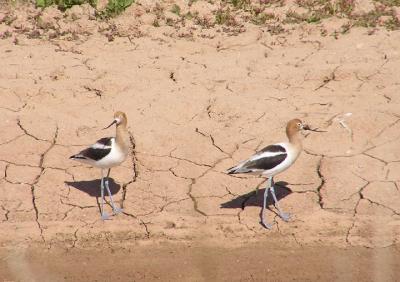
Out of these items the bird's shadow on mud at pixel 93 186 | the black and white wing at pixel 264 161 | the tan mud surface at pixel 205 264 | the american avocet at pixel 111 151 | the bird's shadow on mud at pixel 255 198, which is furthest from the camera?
the bird's shadow on mud at pixel 93 186

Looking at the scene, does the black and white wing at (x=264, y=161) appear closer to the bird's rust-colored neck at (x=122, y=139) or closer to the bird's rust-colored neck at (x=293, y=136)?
the bird's rust-colored neck at (x=293, y=136)

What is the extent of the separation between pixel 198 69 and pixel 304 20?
263 cm

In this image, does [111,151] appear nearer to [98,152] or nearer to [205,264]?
[98,152]

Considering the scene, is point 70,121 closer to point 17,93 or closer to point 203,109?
point 17,93

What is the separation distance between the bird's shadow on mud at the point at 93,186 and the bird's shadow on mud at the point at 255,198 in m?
1.31

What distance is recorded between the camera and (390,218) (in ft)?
22.0

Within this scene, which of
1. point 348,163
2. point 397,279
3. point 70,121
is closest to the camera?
point 397,279

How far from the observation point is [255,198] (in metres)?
7.25

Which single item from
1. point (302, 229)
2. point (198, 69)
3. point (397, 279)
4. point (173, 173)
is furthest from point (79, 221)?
point (198, 69)

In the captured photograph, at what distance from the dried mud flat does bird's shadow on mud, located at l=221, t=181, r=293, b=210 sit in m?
0.02

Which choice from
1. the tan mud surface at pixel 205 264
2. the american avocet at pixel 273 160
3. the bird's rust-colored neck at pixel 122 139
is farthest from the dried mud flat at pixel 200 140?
the bird's rust-colored neck at pixel 122 139

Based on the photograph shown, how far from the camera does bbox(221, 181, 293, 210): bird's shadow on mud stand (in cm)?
711

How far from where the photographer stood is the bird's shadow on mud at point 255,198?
711cm

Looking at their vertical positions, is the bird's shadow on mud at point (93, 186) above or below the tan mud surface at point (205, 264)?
above
